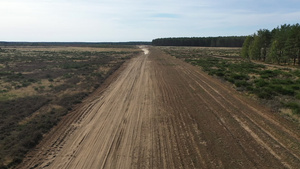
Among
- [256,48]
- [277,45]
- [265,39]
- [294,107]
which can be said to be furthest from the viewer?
[256,48]

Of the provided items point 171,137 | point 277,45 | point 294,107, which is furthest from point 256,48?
point 171,137

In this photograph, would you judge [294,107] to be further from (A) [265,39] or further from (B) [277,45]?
(A) [265,39]

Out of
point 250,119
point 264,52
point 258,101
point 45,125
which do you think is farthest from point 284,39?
point 45,125

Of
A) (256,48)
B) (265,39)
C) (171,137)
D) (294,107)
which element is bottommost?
(171,137)

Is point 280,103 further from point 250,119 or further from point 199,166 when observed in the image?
point 199,166

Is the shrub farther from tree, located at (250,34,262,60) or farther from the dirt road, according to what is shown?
tree, located at (250,34,262,60)

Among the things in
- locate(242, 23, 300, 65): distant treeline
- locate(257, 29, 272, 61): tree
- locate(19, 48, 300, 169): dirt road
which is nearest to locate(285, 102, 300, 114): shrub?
locate(19, 48, 300, 169): dirt road
